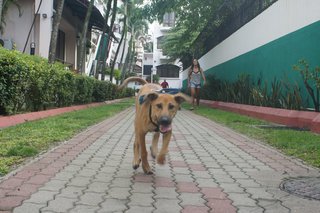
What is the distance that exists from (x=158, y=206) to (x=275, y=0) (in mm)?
11061

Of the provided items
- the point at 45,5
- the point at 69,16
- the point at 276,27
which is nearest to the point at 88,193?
the point at 276,27

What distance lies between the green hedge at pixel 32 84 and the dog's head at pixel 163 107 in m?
2.73

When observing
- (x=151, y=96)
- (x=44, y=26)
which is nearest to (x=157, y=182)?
(x=151, y=96)

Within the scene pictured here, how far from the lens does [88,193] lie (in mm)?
4352

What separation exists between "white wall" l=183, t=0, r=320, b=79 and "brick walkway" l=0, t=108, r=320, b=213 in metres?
4.64

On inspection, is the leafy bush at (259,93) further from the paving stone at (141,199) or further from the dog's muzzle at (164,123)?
the paving stone at (141,199)

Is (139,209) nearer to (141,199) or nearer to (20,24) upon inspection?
(141,199)

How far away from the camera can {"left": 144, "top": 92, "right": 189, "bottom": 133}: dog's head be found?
458 centimetres

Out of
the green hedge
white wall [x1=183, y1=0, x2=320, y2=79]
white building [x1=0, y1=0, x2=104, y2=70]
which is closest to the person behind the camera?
the green hedge

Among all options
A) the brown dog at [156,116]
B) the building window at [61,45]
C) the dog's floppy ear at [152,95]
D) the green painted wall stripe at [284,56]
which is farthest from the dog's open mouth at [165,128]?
the building window at [61,45]

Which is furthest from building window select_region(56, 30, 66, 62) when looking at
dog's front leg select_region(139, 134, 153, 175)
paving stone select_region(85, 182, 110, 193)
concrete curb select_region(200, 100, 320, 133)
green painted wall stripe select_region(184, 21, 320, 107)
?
paving stone select_region(85, 182, 110, 193)

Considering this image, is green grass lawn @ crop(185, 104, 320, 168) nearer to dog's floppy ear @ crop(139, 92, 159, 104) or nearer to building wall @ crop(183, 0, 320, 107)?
building wall @ crop(183, 0, 320, 107)

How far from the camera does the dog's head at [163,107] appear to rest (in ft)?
15.0

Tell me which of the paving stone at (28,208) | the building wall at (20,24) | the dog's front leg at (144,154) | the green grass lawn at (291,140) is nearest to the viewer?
the paving stone at (28,208)
